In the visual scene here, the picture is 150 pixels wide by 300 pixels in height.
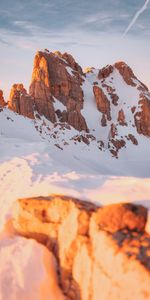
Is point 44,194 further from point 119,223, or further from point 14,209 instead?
point 119,223

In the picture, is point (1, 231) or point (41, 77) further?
point (41, 77)

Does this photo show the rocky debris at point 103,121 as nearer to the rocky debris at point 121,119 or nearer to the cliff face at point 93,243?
the rocky debris at point 121,119

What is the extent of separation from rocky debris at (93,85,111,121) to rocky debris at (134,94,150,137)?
5.37 metres

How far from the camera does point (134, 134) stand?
64000 mm

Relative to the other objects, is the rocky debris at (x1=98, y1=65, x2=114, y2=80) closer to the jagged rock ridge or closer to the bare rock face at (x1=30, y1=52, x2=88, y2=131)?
the jagged rock ridge

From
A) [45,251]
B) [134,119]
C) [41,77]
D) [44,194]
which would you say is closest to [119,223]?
[45,251]

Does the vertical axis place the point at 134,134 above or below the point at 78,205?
above

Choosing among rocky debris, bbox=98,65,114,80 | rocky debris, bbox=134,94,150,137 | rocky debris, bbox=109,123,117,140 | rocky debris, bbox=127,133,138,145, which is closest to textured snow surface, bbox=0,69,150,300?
rocky debris, bbox=109,123,117,140

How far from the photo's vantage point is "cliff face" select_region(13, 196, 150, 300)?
22.2ft

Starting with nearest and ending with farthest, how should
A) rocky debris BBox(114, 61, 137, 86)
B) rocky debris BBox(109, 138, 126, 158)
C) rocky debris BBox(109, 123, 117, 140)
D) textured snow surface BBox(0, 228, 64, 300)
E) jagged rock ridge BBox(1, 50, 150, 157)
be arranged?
textured snow surface BBox(0, 228, 64, 300) < rocky debris BBox(109, 138, 126, 158) < jagged rock ridge BBox(1, 50, 150, 157) < rocky debris BBox(109, 123, 117, 140) < rocky debris BBox(114, 61, 137, 86)

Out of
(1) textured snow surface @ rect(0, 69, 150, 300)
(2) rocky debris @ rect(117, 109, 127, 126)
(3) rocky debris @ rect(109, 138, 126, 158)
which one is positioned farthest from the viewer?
(2) rocky debris @ rect(117, 109, 127, 126)

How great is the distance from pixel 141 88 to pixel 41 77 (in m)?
21.7

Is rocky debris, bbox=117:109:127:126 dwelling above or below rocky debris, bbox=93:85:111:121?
below

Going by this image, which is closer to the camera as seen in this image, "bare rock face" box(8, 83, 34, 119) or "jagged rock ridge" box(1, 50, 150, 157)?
"bare rock face" box(8, 83, 34, 119)
